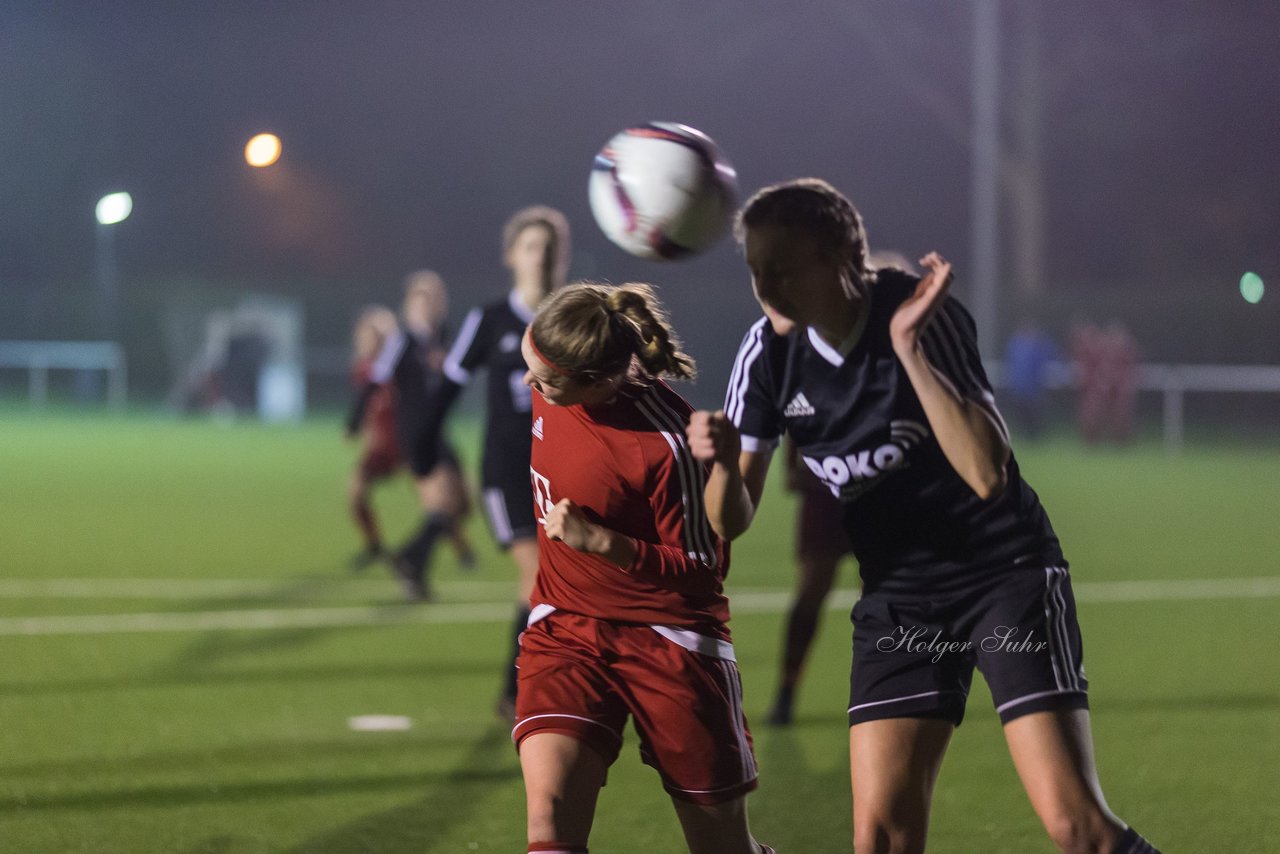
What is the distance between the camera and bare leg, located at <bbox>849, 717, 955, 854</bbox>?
378 cm

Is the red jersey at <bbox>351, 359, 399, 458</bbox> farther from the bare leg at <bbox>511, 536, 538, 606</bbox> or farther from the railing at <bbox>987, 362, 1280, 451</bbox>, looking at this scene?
the railing at <bbox>987, 362, 1280, 451</bbox>

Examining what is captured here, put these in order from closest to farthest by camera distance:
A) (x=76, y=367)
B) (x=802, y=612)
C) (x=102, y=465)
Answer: (x=802, y=612) → (x=102, y=465) → (x=76, y=367)

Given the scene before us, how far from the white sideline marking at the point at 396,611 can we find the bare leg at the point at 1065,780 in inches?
257

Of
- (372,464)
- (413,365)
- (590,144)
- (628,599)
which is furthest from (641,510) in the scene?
(590,144)

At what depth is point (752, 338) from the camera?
3.96 meters

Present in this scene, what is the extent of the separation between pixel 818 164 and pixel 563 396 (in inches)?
1646

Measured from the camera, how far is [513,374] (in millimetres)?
6930

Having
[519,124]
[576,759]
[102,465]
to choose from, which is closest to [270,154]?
[576,759]

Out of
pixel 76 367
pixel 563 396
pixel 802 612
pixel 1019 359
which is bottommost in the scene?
pixel 76 367

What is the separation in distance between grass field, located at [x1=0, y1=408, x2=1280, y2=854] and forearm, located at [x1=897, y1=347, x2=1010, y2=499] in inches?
84.2

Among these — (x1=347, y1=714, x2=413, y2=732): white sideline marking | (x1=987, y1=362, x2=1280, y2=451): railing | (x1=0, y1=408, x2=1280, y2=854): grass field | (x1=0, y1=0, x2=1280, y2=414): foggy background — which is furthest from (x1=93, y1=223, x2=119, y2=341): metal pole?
(x1=347, y1=714, x2=413, y2=732): white sideline marking

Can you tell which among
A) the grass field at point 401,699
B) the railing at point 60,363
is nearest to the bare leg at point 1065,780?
the grass field at point 401,699

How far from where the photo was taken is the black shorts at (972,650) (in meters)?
3.73

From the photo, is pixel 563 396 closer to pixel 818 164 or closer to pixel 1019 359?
pixel 1019 359
